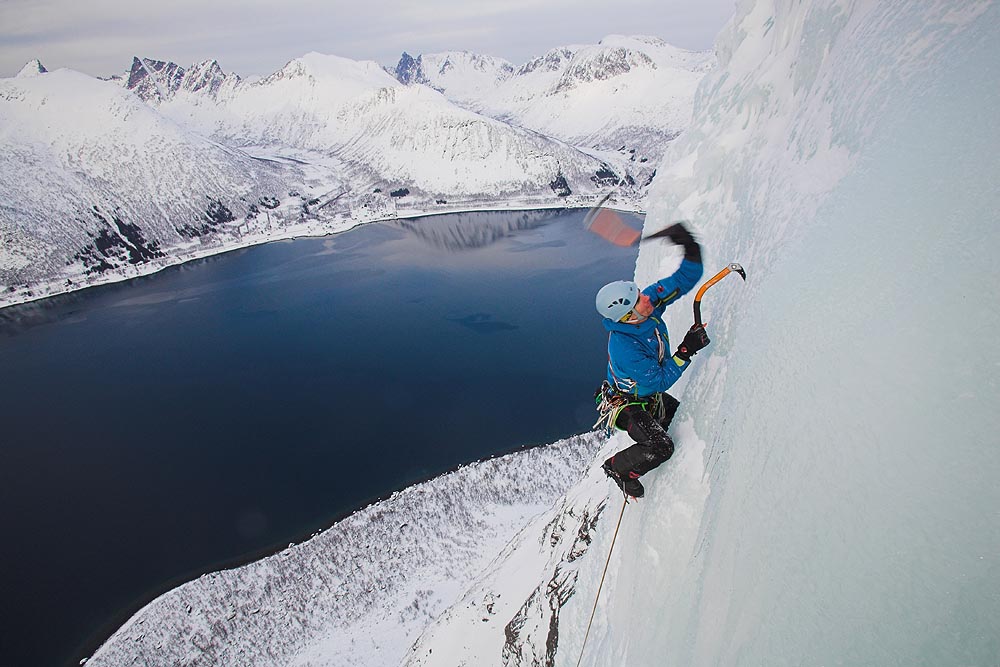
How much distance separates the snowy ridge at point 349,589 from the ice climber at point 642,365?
666 inches

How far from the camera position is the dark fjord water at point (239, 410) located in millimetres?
23703

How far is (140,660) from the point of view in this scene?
18203mm

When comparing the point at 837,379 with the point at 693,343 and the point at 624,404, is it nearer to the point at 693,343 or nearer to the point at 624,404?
the point at 693,343

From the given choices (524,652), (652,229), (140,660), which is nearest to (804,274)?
(652,229)

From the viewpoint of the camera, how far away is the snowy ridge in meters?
18.1

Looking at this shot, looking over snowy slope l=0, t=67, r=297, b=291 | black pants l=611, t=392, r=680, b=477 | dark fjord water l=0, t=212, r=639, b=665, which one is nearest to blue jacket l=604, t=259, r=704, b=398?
black pants l=611, t=392, r=680, b=477

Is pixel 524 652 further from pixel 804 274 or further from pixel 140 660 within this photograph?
pixel 140 660

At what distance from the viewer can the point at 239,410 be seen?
114 ft

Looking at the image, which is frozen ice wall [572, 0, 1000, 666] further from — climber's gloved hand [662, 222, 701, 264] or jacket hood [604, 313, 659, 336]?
jacket hood [604, 313, 659, 336]

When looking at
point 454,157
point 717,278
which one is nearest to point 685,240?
point 717,278

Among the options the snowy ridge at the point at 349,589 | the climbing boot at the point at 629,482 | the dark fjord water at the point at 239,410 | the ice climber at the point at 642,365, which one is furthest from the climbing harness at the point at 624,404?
the dark fjord water at the point at 239,410

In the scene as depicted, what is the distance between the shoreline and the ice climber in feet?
194

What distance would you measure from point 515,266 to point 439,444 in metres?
39.4

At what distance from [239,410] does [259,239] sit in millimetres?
70367
